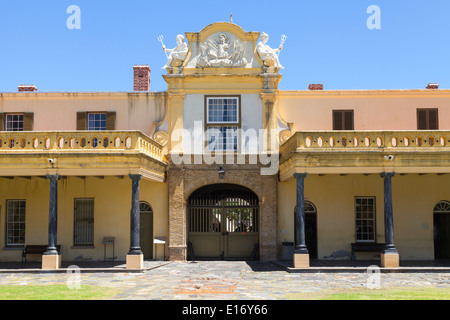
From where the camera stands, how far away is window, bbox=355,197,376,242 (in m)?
21.2

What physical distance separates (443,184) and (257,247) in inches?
312

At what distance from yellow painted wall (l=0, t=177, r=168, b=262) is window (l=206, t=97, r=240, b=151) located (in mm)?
2825

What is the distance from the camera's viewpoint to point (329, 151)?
58.5ft

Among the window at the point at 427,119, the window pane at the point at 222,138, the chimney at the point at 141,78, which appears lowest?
the window pane at the point at 222,138

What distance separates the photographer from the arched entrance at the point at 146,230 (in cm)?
2139

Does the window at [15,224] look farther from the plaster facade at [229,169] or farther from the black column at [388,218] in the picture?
the black column at [388,218]

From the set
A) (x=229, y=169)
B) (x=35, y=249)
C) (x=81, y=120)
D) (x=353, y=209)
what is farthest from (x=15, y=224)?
(x=353, y=209)

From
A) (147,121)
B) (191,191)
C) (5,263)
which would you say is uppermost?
(147,121)

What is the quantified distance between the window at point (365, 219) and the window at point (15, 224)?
1348 cm

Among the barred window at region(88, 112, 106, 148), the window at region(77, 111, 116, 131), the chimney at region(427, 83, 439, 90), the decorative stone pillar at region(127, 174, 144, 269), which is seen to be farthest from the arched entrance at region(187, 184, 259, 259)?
the chimney at region(427, 83, 439, 90)

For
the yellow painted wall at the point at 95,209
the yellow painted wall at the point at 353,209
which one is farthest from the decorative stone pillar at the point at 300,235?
the yellow painted wall at the point at 95,209

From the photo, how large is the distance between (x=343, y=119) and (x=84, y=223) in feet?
37.3
